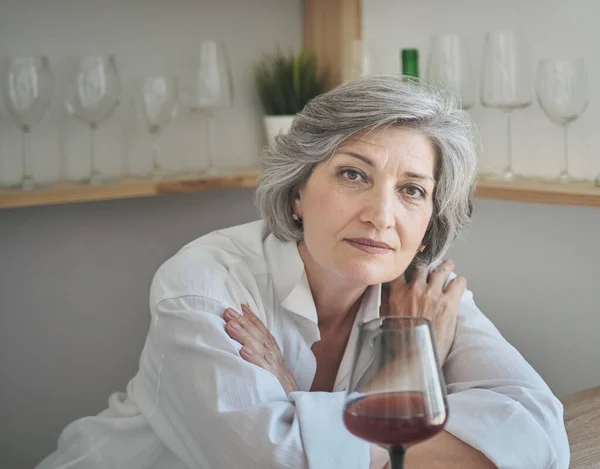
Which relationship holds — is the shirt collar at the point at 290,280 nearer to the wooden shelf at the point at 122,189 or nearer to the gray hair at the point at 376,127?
the gray hair at the point at 376,127

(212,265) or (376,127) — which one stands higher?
(376,127)

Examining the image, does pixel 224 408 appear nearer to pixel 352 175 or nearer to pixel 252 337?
pixel 252 337

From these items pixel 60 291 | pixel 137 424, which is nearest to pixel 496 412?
pixel 137 424

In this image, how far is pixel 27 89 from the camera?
1.93 meters

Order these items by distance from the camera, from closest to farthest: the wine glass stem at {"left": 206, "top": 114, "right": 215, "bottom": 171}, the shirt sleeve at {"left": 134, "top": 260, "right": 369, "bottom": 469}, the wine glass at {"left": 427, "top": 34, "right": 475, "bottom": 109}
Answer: the shirt sleeve at {"left": 134, "top": 260, "right": 369, "bottom": 469} < the wine glass at {"left": 427, "top": 34, "right": 475, "bottom": 109} < the wine glass stem at {"left": 206, "top": 114, "right": 215, "bottom": 171}

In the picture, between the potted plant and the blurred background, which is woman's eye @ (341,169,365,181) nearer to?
the blurred background

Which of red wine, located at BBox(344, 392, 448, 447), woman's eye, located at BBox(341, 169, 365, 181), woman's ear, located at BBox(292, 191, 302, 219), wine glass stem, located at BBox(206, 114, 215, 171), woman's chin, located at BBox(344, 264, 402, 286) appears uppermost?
wine glass stem, located at BBox(206, 114, 215, 171)

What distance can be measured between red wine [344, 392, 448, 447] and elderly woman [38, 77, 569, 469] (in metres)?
0.38

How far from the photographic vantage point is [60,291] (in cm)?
223

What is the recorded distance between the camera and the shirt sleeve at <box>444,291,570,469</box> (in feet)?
3.97

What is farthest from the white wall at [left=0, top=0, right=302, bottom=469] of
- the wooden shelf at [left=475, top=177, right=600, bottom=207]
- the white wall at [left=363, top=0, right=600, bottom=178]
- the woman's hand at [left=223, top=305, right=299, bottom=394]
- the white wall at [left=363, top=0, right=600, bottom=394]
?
the woman's hand at [left=223, top=305, right=299, bottom=394]

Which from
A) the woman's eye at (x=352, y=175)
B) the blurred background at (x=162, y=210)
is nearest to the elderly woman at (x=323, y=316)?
the woman's eye at (x=352, y=175)

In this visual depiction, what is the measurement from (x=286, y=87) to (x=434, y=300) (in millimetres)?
1096

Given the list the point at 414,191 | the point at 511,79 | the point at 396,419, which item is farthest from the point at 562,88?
the point at 396,419
